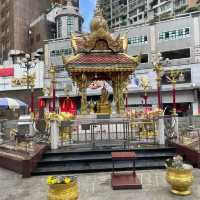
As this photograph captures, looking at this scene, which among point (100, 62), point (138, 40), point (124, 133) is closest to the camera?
point (124, 133)

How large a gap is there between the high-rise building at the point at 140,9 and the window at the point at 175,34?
17.1 m

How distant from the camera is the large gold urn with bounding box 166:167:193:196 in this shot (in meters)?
8.40

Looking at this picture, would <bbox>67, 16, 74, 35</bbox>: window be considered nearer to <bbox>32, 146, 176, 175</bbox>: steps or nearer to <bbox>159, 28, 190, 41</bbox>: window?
<bbox>159, 28, 190, 41</bbox>: window

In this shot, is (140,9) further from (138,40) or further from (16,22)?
(138,40)

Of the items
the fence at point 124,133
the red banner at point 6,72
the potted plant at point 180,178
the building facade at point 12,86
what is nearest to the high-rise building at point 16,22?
the red banner at point 6,72

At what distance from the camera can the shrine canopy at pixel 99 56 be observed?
19.7 metres

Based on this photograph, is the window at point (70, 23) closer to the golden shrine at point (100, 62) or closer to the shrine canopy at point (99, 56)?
the shrine canopy at point (99, 56)

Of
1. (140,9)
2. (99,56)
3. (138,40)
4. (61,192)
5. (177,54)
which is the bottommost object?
(61,192)

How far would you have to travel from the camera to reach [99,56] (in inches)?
805

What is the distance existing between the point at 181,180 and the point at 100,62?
501 inches

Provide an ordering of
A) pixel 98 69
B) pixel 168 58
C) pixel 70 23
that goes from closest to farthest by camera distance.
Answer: pixel 98 69, pixel 168 58, pixel 70 23

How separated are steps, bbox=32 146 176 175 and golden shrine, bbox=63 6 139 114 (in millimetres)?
7465

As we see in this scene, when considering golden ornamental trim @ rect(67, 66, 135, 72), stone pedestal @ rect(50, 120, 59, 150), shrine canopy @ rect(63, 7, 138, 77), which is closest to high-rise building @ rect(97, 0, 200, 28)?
shrine canopy @ rect(63, 7, 138, 77)

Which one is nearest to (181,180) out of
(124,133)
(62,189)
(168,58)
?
(62,189)
